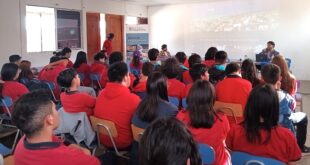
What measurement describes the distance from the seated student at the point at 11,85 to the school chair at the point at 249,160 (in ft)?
9.76

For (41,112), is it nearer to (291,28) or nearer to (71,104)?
(71,104)

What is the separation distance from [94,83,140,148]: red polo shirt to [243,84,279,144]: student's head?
1.05 metres

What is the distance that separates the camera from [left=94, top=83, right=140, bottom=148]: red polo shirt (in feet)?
8.92

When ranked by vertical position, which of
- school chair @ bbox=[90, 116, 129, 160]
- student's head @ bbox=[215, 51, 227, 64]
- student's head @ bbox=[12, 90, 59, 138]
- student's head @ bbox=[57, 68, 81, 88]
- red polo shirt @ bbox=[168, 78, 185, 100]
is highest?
student's head @ bbox=[215, 51, 227, 64]

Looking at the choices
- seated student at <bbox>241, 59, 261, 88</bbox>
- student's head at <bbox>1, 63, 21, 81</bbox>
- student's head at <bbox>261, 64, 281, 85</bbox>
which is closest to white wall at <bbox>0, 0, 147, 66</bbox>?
student's head at <bbox>1, 63, 21, 81</bbox>

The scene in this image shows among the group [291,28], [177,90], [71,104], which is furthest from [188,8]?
[71,104]

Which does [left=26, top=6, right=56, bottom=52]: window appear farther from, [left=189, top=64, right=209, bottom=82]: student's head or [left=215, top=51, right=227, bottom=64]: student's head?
[left=189, top=64, right=209, bottom=82]: student's head

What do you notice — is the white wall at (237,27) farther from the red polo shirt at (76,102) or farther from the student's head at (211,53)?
the red polo shirt at (76,102)

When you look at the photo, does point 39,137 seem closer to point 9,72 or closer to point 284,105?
point 284,105

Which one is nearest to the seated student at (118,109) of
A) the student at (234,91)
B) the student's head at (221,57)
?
the student at (234,91)

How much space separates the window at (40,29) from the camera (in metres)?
8.20

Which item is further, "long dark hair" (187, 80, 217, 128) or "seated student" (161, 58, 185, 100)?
"seated student" (161, 58, 185, 100)

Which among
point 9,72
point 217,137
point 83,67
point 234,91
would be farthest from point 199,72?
point 83,67

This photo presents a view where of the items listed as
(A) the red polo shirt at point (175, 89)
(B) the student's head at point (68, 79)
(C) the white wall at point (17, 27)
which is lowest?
(A) the red polo shirt at point (175, 89)
